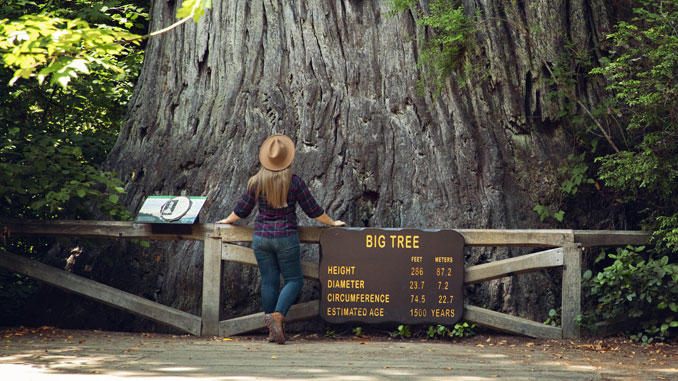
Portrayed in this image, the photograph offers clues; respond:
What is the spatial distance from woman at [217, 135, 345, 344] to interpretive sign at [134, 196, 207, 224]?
57cm

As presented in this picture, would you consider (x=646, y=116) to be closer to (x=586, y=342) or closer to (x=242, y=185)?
(x=586, y=342)

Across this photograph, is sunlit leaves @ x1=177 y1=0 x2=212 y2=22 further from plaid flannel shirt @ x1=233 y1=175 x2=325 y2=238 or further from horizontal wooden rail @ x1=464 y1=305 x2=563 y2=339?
horizontal wooden rail @ x1=464 y1=305 x2=563 y2=339

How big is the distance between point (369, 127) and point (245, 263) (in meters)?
2.17

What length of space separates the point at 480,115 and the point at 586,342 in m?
2.81

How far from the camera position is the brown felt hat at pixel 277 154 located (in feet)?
23.3

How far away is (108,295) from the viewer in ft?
24.9

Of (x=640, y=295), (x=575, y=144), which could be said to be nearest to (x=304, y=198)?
(x=640, y=295)

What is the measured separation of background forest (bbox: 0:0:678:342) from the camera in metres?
7.44

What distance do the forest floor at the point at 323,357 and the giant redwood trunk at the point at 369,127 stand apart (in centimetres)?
95

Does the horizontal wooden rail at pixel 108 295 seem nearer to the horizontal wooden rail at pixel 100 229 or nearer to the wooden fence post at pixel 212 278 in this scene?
the wooden fence post at pixel 212 278

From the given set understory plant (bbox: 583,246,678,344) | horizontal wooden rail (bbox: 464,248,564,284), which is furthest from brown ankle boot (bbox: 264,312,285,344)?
understory plant (bbox: 583,246,678,344)

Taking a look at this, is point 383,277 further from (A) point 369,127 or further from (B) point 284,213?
(A) point 369,127

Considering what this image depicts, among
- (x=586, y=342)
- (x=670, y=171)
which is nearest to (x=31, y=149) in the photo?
(x=586, y=342)

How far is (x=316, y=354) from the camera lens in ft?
20.8
